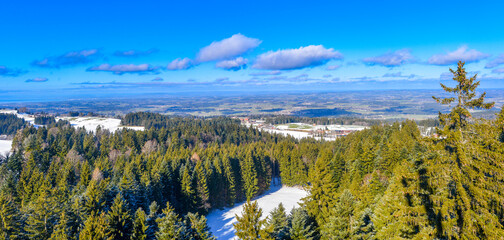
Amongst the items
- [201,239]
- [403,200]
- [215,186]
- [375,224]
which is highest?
[403,200]

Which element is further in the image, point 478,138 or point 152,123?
point 152,123

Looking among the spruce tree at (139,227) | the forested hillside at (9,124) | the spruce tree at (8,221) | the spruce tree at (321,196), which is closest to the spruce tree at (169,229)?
the spruce tree at (139,227)

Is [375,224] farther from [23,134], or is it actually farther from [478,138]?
[23,134]

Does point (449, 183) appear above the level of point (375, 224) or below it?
above

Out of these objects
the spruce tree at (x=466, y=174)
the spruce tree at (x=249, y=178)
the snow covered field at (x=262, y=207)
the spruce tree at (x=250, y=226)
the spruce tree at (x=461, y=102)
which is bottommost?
the snow covered field at (x=262, y=207)

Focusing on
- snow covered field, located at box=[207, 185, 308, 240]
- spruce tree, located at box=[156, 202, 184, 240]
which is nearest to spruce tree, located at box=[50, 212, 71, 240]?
spruce tree, located at box=[156, 202, 184, 240]

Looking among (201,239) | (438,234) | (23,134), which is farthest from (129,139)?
(438,234)

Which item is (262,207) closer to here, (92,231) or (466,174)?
(92,231)

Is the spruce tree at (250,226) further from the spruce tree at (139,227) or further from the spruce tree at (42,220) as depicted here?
the spruce tree at (42,220)
